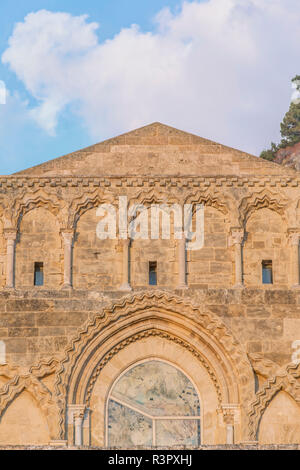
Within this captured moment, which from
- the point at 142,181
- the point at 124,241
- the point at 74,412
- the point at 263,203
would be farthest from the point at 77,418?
the point at 263,203

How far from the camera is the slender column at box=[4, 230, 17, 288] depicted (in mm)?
26781

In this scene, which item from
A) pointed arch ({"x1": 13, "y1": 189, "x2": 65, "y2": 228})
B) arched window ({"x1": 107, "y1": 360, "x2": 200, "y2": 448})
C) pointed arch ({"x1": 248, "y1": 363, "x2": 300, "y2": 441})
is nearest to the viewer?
pointed arch ({"x1": 248, "y1": 363, "x2": 300, "y2": 441})

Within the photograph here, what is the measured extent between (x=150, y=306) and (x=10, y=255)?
3.59 meters

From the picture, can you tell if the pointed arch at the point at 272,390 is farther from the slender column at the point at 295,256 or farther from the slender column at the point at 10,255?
the slender column at the point at 10,255

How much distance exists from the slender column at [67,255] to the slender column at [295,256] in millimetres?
5214

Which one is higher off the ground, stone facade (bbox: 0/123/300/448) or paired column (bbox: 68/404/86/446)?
stone facade (bbox: 0/123/300/448)

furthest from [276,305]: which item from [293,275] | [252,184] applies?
[252,184]

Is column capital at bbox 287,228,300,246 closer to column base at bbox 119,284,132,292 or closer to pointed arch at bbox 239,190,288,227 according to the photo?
pointed arch at bbox 239,190,288,227

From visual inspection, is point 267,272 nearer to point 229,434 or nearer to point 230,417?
point 230,417

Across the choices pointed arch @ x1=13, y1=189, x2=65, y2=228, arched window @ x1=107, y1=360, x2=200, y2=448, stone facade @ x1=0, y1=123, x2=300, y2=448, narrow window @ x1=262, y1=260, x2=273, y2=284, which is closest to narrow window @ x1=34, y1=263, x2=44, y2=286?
stone facade @ x1=0, y1=123, x2=300, y2=448

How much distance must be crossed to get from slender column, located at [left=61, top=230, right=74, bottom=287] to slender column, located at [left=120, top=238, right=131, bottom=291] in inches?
48.5

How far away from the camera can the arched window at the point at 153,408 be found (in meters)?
25.7

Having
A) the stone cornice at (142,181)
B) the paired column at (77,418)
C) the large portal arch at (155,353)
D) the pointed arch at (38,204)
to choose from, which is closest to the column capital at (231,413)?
the large portal arch at (155,353)

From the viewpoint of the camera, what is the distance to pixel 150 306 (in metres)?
26.1
